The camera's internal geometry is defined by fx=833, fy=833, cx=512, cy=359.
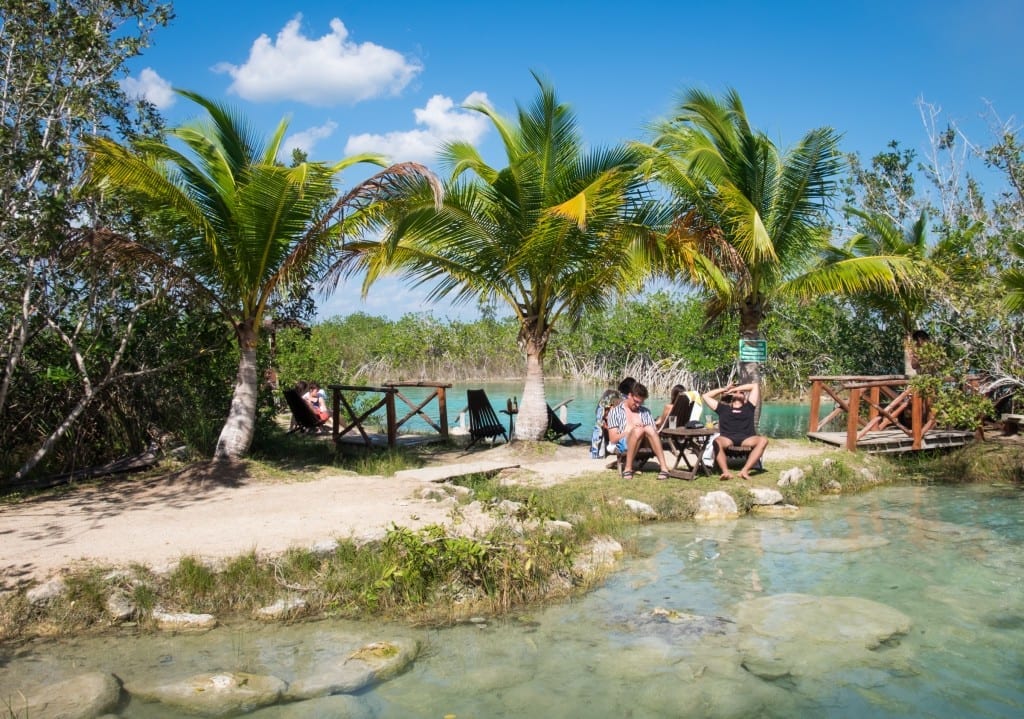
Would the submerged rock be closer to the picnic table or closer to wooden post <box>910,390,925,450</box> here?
the picnic table

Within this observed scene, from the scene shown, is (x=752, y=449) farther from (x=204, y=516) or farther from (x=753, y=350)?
(x=204, y=516)

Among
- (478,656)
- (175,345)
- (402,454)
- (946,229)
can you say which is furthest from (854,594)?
(946,229)

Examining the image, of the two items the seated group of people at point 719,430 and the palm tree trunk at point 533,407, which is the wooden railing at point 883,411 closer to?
the seated group of people at point 719,430

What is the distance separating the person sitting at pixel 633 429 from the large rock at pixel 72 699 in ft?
21.6

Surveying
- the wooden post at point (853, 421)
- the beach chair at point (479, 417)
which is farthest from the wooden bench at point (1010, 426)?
the beach chair at point (479, 417)

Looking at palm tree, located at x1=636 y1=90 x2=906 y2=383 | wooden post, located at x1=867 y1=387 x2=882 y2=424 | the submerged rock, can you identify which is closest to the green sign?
palm tree, located at x1=636 y1=90 x2=906 y2=383

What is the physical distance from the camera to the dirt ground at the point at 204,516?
21.6 ft

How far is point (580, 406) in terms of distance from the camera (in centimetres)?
2838

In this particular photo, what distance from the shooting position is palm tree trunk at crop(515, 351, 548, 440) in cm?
1266

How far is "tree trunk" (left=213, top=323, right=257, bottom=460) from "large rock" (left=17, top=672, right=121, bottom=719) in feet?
17.3

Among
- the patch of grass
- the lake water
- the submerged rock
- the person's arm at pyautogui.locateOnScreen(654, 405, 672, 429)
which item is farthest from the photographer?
the person's arm at pyautogui.locateOnScreen(654, 405, 672, 429)

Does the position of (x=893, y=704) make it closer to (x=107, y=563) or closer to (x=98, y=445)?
(x=107, y=563)

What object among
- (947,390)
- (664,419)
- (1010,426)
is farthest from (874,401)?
(664,419)

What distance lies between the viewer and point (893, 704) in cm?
491
